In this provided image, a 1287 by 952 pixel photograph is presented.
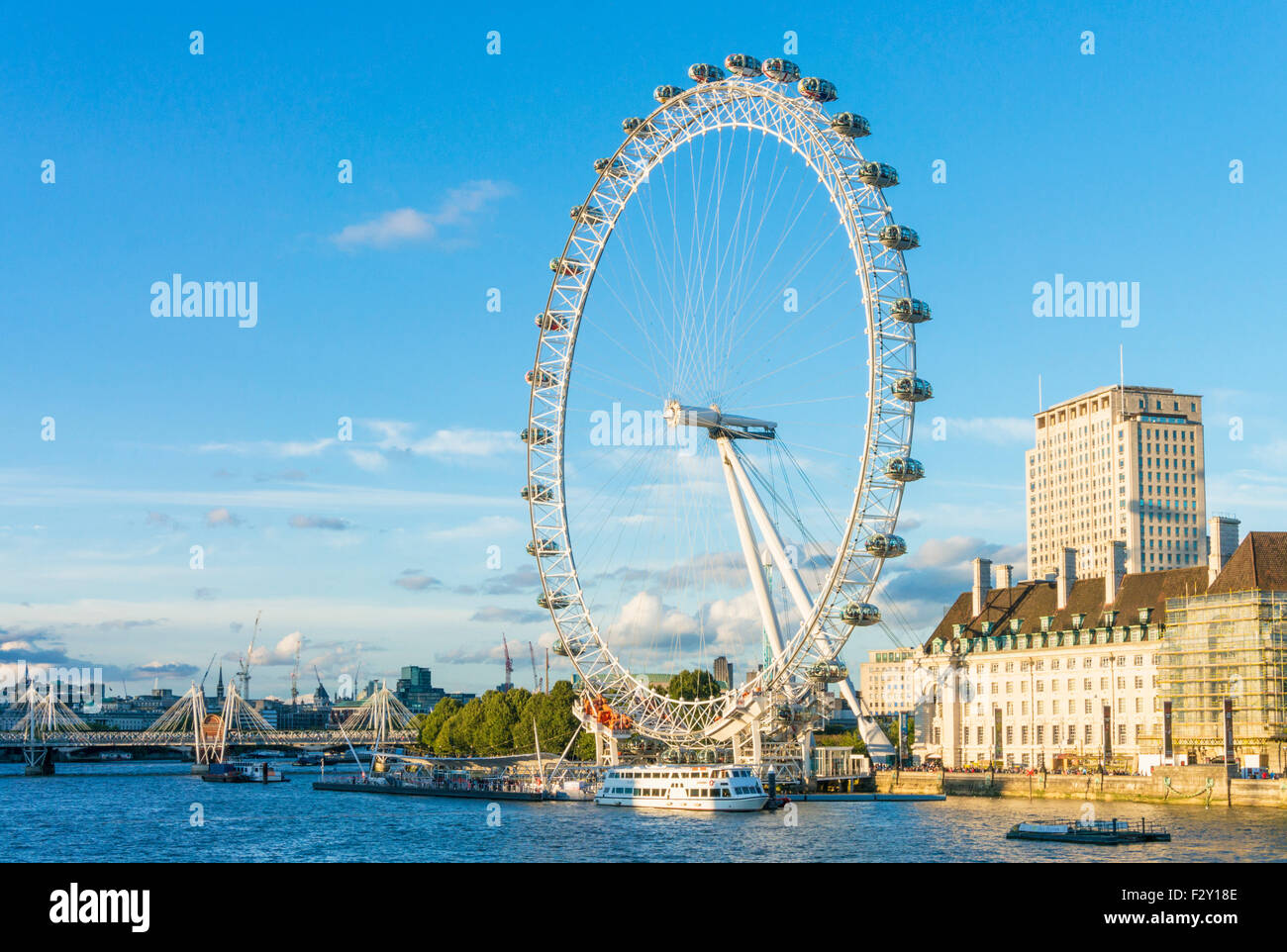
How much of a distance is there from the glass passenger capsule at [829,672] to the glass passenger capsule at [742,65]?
33.3 m

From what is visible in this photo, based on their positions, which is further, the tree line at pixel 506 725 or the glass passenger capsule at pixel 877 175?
the tree line at pixel 506 725

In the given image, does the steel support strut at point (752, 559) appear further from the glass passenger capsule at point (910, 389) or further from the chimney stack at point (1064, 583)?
the chimney stack at point (1064, 583)

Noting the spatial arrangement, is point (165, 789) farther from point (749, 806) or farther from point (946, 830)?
point (946, 830)

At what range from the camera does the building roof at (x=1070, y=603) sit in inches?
3743

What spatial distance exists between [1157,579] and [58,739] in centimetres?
14558

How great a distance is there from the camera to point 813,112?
237 ft

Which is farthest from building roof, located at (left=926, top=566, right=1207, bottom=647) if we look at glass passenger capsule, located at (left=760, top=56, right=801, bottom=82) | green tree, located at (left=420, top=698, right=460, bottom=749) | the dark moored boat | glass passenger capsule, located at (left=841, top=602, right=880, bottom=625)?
green tree, located at (left=420, top=698, right=460, bottom=749)

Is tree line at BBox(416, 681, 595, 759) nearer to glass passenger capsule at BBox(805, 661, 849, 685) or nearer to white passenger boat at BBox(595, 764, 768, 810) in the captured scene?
white passenger boat at BBox(595, 764, 768, 810)

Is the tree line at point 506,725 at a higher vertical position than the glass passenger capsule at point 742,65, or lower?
lower

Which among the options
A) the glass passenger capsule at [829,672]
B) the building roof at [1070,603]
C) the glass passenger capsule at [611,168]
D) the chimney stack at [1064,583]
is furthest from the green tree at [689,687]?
the glass passenger capsule at [611,168]

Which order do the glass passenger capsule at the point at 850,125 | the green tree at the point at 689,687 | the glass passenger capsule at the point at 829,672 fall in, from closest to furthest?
the glass passenger capsule at the point at 850,125
the glass passenger capsule at the point at 829,672
the green tree at the point at 689,687

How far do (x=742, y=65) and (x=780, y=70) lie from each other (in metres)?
2.22
